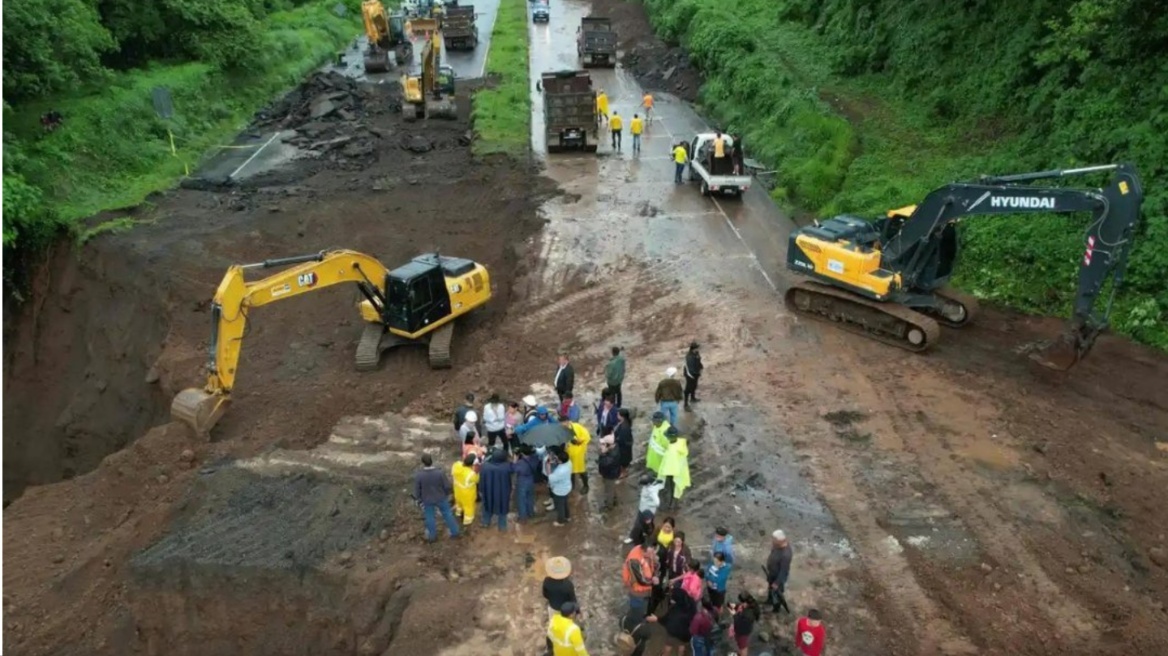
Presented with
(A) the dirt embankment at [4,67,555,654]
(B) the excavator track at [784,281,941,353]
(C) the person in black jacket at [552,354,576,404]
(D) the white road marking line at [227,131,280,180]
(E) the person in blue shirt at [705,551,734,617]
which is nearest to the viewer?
(E) the person in blue shirt at [705,551,734,617]

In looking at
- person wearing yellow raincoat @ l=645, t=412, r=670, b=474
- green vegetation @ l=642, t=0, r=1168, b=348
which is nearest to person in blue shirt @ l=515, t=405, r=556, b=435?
person wearing yellow raincoat @ l=645, t=412, r=670, b=474

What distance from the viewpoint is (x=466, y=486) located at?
12.6m

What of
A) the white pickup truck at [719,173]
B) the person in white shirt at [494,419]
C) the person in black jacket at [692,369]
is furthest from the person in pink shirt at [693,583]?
the white pickup truck at [719,173]

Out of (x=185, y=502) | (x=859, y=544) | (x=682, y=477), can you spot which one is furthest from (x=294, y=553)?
(x=859, y=544)

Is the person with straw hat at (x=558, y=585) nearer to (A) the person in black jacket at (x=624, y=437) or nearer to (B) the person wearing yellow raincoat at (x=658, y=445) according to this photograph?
(B) the person wearing yellow raincoat at (x=658, y=445)

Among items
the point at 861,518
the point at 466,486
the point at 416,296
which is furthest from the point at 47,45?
the point at 861,518

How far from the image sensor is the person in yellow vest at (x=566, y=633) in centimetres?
929

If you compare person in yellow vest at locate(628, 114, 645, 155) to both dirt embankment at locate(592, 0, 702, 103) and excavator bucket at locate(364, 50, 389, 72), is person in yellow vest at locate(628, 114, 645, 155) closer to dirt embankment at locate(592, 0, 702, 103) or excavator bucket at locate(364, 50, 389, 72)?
dirt embankment at locate(592, 0, 702, 103)

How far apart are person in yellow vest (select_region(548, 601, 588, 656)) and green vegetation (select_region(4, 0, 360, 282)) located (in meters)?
19.3

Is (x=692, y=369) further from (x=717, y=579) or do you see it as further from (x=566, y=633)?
(x=566, y=633)

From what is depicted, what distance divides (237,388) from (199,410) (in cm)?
235

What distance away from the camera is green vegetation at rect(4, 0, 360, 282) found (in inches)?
963

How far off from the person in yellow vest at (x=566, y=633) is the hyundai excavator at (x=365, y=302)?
9047 mm

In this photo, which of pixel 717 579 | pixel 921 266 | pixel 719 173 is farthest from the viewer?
pixel 719 173
